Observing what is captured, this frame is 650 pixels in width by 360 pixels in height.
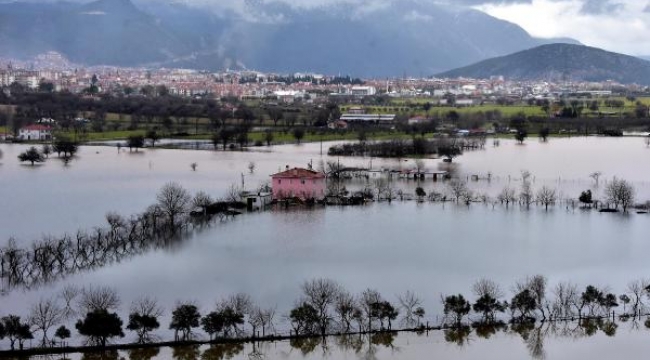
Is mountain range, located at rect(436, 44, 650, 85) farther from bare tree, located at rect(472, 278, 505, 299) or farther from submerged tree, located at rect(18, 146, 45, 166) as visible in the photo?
bare tree, located at rect(472, 278, 505, 299)

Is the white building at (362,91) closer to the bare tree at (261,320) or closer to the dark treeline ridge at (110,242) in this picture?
the dark treeline ridge at (110,242)

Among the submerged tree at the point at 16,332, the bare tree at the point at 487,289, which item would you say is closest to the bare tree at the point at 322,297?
the bare tree at the point at 487,289

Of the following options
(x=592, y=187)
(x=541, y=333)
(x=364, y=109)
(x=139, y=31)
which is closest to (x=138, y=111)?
(x=364, y=109)

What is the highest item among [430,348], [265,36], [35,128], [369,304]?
[265,36]

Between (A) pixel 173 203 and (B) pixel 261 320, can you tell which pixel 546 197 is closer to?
(A) pixel 173 203

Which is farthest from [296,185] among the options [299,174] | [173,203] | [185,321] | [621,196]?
[185,321]


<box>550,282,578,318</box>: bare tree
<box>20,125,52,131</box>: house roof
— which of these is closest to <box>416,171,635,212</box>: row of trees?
<box>550,282,578,318</box>: bare tree

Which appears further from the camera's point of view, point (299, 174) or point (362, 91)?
point (362, 91)
